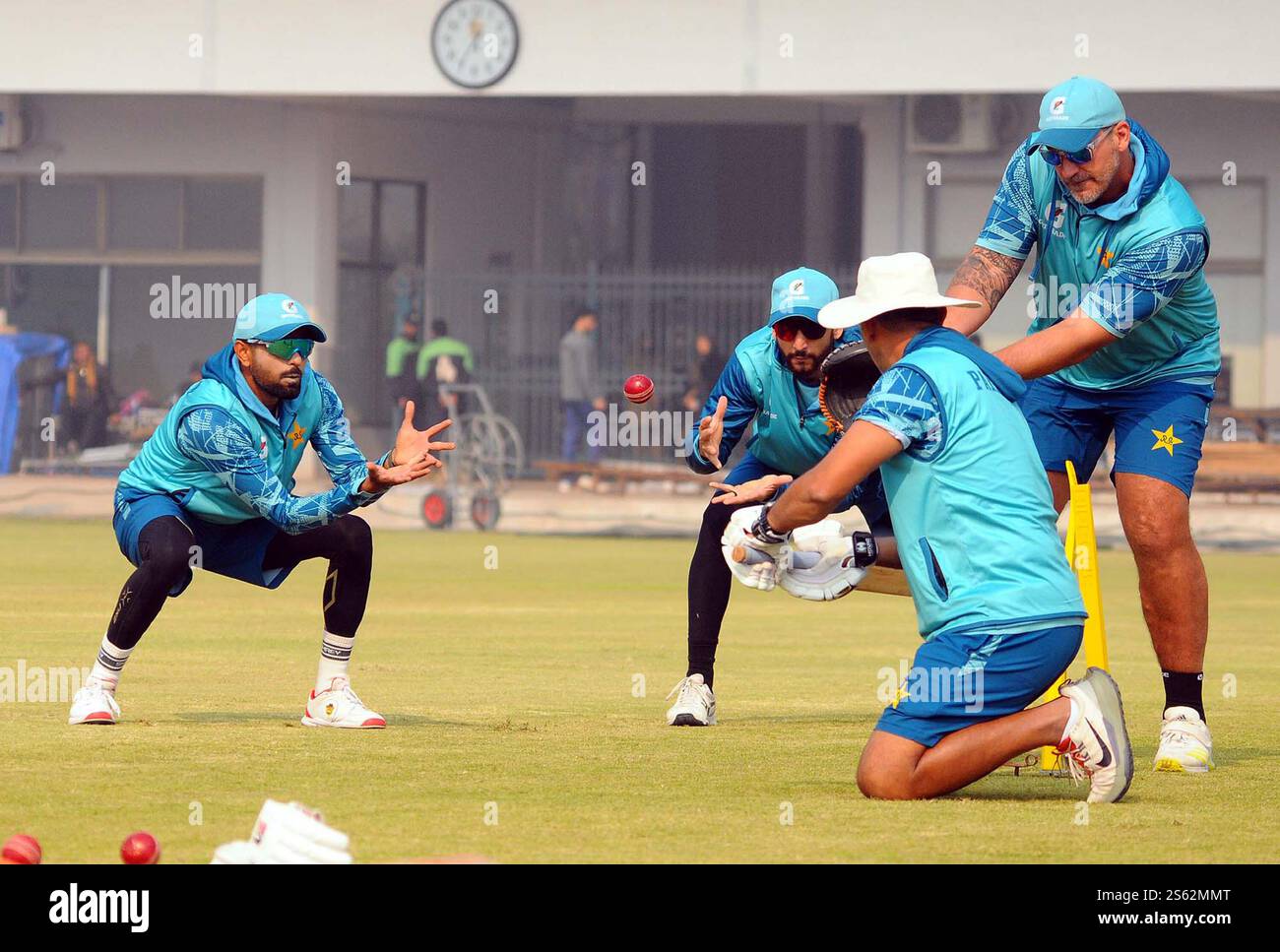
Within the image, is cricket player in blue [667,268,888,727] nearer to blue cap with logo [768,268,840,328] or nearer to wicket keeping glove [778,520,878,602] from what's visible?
blue cap with logo [768,268,840,328]

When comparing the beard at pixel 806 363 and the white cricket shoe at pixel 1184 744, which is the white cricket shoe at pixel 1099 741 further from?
the beard at pixel 806 363

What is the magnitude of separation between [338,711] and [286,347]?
1.40 meters

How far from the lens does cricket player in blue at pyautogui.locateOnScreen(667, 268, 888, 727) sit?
8.59 metres

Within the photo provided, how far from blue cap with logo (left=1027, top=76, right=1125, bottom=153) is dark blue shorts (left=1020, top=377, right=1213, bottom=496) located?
0.91 meters

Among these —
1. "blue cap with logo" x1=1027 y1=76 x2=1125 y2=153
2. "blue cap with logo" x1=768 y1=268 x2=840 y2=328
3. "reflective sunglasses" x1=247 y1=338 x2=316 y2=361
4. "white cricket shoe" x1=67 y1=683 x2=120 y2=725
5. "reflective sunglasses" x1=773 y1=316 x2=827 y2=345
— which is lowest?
"white cricket shoe" x1=67 y1=683 x2=120 y2=725

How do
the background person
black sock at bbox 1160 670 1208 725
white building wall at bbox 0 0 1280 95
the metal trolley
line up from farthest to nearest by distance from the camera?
the background person → white building wall at bbox 0 0 1280 95 → the metal trolley → black sock at bbox 1160 670 1208 725

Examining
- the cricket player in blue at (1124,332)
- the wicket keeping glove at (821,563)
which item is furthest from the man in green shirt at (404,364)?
the wicket keeping glove at (821,563)

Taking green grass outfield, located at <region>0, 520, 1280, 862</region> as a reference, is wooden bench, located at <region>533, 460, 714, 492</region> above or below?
above

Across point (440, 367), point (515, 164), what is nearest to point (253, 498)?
point (440, 367)

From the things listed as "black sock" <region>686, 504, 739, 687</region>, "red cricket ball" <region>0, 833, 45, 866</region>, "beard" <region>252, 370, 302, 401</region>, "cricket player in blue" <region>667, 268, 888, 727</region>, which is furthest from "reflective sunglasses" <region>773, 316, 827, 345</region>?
"red cricket ball" <region>0, 833, 45, 866</region>

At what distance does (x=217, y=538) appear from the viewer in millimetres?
8789

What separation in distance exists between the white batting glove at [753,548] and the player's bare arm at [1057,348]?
107 centimetres

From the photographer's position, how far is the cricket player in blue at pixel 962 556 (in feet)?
22.1

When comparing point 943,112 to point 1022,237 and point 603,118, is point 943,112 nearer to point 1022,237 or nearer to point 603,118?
point 603,118
